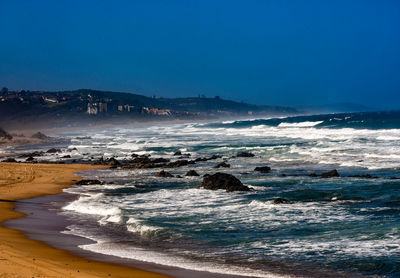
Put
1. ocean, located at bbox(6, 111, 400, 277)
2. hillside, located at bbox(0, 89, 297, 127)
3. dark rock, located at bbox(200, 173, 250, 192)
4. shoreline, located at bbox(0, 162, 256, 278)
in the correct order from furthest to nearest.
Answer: hillside, located at bbox(0, 89, 297, 127), dark rock, located at bbox(200, 173, 250, 192), ocean, located at bbox(6, 111, 400, 277), shoreline, located at bbox(0, 162, 256, 278)

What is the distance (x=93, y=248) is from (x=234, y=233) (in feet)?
10.9

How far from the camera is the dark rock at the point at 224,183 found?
18625mm

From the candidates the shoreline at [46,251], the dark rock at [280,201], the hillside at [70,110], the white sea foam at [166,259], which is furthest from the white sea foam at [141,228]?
the hillside at [70,110]

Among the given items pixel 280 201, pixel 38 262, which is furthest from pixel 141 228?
pixel 280 201

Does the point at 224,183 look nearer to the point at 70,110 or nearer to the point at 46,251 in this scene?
the point at 46,251

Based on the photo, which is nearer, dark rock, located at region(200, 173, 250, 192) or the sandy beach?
the sandy beach

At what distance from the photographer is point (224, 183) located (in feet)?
62.5

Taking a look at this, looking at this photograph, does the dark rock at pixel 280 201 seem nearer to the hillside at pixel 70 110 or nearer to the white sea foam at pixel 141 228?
the white sea foam at pixel 141 228

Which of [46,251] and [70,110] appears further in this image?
[70,110]

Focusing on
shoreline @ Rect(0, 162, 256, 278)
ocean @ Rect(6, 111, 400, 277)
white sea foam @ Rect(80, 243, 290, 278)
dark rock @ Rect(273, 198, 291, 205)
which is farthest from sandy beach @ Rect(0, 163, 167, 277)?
dark rock @ Rect(273, 198, 291, 205)

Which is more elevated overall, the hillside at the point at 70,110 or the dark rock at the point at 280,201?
the hillside at the point at 70,110

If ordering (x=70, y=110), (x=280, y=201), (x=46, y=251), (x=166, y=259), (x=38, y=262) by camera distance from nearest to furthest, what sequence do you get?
(x=38, y=262) < (x=166, y=259) < (x=46, y=251) < (x=280, y=201) < (x=70, y=110)

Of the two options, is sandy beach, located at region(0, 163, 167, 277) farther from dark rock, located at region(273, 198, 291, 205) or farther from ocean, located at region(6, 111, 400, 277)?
dark rock, located at region(273, 198, 291, 205)

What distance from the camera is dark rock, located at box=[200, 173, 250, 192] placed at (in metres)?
18.6
